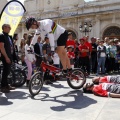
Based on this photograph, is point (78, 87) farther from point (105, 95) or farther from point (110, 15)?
point (110, 15)

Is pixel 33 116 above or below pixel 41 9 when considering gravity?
below

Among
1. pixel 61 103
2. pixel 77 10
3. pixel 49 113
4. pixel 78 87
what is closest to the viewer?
pixel 49 113

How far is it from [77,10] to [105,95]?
2297 centimetres

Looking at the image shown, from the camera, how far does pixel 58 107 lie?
3861mm

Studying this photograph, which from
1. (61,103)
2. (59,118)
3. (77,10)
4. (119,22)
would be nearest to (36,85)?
(61,103)

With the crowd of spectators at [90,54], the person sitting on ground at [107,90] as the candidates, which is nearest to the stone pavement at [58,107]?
the person sitting on ground at [107,90]

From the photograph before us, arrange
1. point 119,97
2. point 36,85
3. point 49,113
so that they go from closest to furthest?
point 49,113
point 119,97
point 36,85

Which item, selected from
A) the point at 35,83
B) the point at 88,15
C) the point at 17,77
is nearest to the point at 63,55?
the point at 35,83

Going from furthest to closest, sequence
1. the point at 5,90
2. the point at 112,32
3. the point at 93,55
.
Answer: the point at 112,32
the point at 93,55
the point at 5,90

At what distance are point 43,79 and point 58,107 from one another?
1.66 metres

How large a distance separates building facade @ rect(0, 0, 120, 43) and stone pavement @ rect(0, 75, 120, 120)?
20.1 metres

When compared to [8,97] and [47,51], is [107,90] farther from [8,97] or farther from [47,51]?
[8,97]

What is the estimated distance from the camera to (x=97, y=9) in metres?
24.8

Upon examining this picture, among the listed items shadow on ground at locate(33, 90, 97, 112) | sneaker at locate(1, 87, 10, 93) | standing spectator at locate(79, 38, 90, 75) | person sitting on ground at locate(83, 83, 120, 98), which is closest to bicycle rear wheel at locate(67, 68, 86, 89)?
shadow on ground at locate(33, 90, 97, 112)
